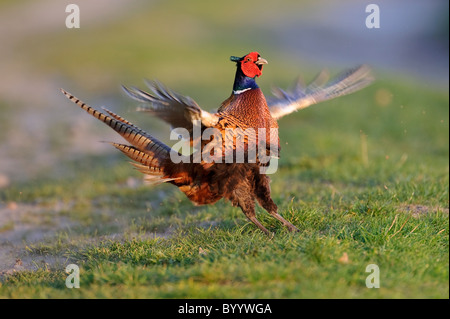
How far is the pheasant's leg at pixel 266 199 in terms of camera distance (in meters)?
4.68

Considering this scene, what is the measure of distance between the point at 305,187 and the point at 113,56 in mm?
11122

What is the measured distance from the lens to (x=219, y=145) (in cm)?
451

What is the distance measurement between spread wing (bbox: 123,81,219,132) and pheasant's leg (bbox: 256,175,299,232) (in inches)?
26.1

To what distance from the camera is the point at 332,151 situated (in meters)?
8.25

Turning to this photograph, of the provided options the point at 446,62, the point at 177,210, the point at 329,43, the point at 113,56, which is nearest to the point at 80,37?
the point at 113,56

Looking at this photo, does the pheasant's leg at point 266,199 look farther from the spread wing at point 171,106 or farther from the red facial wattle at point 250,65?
the red facial wattle at point 250,65

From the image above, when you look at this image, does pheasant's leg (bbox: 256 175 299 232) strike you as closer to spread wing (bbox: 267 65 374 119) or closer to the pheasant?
the pheasant

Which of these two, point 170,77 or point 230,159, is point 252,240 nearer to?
point 230,159

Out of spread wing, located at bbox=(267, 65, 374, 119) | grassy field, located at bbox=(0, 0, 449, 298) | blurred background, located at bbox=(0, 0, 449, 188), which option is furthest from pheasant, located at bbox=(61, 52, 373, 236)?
blurred background, located at bbox=(0, 0, 449, 188)

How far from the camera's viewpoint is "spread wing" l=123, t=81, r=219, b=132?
4270 millimetres

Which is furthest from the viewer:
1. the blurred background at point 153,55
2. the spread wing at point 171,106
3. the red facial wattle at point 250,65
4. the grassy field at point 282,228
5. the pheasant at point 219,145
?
the blurred background at point 153,55

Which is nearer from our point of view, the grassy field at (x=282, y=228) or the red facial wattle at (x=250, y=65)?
the grassy field at (x=282, y=228)

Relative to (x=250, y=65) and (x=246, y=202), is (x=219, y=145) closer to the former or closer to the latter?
(x=246, y=202)

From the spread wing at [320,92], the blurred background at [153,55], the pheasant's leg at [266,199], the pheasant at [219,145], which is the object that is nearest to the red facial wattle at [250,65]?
the pheasant at [219,145]
